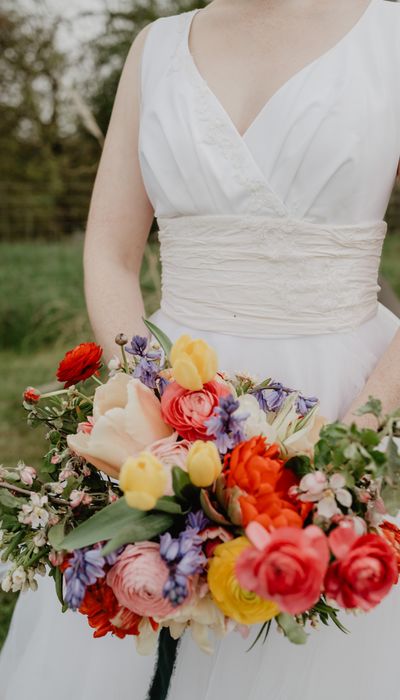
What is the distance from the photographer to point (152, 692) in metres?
1.50

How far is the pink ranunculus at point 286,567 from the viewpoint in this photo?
963mm

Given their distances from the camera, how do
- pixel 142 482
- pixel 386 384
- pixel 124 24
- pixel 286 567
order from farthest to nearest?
pixel 124 24, pixel 386 384, pixel 142 482, pixel 286 567

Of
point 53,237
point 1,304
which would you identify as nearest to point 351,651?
point 1,304

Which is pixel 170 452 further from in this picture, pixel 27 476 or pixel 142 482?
pixel 27 476

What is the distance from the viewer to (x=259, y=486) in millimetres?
1145

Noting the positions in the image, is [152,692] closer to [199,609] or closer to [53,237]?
[199,609]

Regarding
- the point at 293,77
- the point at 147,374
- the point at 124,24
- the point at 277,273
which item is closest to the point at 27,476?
the point at 147,374

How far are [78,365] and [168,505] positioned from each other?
1.32ft

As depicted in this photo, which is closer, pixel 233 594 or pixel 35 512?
pixel 233 594

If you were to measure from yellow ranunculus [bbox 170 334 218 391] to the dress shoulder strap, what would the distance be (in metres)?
0.92

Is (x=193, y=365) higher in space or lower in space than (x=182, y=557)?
higher

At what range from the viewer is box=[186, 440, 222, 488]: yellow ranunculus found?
44.3 inches

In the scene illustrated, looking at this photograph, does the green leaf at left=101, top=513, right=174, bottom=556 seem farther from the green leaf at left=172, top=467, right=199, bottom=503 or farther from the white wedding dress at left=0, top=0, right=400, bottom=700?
the white wedding dress at left=0, top=0, right=400, bottom=700

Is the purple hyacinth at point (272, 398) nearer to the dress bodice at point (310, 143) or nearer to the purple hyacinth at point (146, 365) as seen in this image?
the purple hyacinth at point (146, 365)
